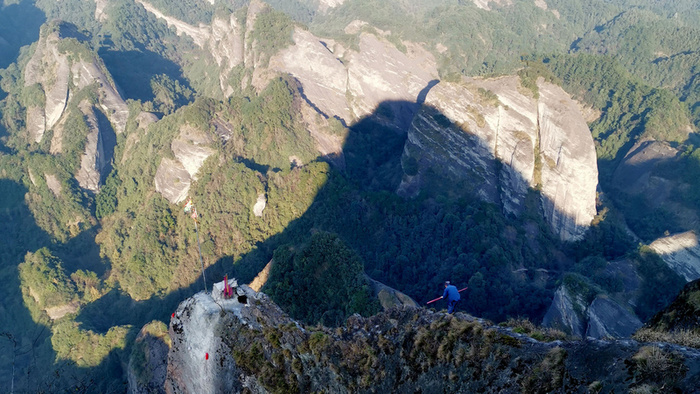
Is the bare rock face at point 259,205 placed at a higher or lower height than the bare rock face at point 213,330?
lower

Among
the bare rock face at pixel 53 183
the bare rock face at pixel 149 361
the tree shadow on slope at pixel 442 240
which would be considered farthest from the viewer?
the bare rock face at pixel 53 183

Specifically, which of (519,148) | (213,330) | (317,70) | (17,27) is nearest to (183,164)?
(317,70)

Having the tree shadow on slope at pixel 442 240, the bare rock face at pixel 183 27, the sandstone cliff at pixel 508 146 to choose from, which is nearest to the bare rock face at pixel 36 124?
the sandstone cliff at pixel 508 146

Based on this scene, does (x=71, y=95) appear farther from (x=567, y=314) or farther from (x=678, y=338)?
(x=678, y=338)

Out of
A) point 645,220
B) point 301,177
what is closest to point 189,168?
point 301,177

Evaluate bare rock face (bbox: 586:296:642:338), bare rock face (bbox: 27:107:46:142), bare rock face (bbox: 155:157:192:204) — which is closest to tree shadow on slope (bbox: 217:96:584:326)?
bare rock face (bbox: 586:296:642:338)

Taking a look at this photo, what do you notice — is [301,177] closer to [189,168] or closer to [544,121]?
[189,168]

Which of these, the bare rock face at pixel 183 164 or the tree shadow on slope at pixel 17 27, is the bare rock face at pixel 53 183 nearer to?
the bare rock face at pixel 183 164
